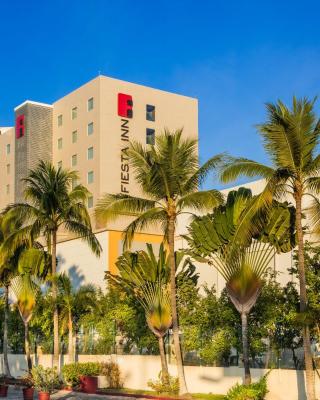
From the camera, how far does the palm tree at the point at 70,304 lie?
4050 centimetres

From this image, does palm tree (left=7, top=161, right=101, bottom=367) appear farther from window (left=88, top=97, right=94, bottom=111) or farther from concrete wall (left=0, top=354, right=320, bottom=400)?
window (left=88, top=97, right=94, bottom=111)

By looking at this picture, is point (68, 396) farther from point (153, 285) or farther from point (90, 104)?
point (90, 104)

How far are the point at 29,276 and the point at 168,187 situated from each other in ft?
47.8

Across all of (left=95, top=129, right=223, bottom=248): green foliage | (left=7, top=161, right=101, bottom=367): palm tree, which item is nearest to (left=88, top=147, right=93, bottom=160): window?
(left=7, top=161, right=101, bottom=367): palm tree

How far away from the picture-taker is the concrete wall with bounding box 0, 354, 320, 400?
27.6 metres

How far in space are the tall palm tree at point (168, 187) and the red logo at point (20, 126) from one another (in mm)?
48345

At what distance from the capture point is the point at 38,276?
40.1 m

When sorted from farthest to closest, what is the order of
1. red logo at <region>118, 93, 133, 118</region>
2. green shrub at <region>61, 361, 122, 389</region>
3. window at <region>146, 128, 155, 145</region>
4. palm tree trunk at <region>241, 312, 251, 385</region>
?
window at <region>146, 128, 155, 145</region>, red logo at <region>118, 93, 133, 118</region>, green shrub at <region>61, 361, 122, 389</region>, palm tree trunk at <region>241, 312, 251, 385</region>

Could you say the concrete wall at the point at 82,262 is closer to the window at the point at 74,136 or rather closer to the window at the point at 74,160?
the window at the point at 74,160

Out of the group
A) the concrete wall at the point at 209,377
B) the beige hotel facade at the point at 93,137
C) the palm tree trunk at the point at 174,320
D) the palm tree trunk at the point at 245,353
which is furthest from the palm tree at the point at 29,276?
the beige hotel facade at the point at 93,137

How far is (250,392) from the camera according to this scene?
26312 millimetres

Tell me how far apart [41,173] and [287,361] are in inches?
648

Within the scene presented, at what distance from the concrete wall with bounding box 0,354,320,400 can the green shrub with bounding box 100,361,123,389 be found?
10.5 inches

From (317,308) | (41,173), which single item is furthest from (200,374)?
(41,173)
